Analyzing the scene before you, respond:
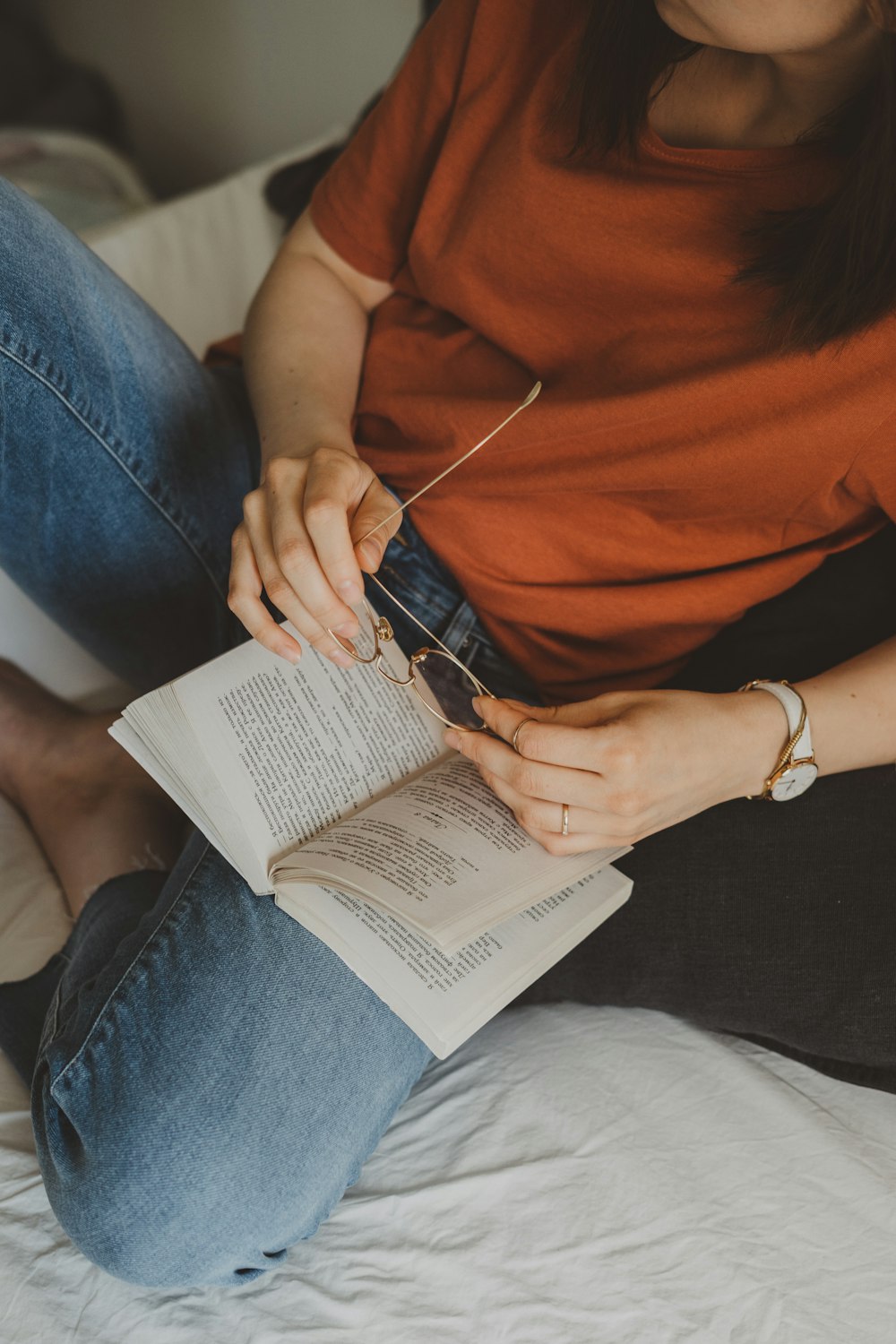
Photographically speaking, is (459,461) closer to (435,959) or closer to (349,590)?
(349,590)

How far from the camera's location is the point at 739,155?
687 mm

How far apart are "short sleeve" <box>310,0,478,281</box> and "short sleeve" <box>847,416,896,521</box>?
45 cm

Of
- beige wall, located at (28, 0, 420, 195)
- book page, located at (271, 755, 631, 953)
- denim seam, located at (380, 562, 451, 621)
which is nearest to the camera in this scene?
book page, located at (271, 755, 631, 953)

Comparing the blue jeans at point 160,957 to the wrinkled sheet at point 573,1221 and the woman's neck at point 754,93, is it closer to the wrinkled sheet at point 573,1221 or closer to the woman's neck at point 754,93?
the wrinkled sheet at point 573,1221

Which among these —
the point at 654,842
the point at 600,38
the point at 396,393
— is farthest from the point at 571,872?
the point at 600,38

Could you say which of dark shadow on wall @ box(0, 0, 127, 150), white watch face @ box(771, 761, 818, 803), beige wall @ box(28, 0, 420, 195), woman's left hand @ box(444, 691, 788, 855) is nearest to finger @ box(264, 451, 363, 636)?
woman's left hand @ box(444, 691, 788, 855)

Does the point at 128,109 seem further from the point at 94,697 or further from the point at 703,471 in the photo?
the point at 703,471

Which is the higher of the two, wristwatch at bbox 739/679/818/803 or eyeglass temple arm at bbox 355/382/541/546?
eyeglass temple arm at bbox 355/382/541/546

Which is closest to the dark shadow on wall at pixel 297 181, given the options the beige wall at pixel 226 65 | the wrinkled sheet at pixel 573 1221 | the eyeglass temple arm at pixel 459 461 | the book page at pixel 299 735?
the beige wall at pixel 226 65

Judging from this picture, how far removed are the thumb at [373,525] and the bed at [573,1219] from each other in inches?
16.1

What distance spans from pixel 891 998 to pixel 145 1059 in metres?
0.51

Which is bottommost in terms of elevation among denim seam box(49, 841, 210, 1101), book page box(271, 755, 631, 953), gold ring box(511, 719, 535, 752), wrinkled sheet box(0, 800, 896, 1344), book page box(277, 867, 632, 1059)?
wrinkled sheet box(0, 800, 896, 1344)

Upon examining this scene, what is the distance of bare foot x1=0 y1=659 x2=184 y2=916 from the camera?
0.88m

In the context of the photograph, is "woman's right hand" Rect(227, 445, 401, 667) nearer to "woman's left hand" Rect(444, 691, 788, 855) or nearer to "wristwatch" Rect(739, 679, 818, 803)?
"woman's left hand" Rect(444, 691, 788, 855)
